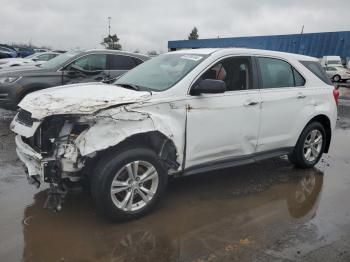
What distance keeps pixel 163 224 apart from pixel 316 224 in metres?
1.66

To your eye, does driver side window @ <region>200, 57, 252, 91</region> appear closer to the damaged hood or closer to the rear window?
the damaged hood

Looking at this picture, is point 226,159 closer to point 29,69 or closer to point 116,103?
point 116,103

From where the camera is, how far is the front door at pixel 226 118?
445 centimetres

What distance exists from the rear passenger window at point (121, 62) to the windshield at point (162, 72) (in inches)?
167

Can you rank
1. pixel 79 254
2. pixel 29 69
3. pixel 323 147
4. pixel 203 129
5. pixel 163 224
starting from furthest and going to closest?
pixel 29 69 < pixel 323 147 < pixel 203 129 < pixel 163 224 < pixel 79 254

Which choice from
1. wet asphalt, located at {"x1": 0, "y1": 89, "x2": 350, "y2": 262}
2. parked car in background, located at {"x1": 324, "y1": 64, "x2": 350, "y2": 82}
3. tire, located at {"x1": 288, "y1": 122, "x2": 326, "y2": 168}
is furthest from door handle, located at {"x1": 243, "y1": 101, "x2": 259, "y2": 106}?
parked car in background, located at {"x1": 324, "y1": 64, "x2": 350, "y2": 82}

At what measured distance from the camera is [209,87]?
4.36 m

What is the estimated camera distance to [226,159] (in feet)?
16.0

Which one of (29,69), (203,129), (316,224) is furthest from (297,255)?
(29,69)

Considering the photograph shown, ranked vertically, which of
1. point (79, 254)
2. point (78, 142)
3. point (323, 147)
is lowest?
point (79, 254)

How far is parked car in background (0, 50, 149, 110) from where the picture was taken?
27.5ft

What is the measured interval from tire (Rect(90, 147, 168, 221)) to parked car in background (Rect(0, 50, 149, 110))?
168 inches

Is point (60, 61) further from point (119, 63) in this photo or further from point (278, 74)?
point (278, 74)

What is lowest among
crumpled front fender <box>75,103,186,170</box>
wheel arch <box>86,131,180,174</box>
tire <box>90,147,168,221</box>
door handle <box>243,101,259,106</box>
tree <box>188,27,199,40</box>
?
tire <box>90,147,168,221</box>
